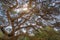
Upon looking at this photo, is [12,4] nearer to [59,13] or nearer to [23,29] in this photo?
[23,29]

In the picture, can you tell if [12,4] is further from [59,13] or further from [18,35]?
[59,13]

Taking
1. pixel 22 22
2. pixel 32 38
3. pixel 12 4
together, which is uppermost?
pixel 12 4

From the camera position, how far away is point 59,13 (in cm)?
322

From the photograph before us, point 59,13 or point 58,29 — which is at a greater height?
point 59,13

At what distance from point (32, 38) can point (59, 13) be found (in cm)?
54

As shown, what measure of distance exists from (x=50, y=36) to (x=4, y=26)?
2.20 ft

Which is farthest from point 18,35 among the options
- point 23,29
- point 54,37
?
point 54,37

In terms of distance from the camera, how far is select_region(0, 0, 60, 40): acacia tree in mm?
3117

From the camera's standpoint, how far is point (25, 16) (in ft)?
10.3

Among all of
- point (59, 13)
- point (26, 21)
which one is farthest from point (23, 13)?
point (59, 13)

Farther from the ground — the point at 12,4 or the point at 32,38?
the point at 12,4

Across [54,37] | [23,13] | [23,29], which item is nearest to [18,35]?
[23,29]

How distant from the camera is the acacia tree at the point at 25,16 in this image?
3117mm

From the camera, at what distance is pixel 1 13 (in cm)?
318
